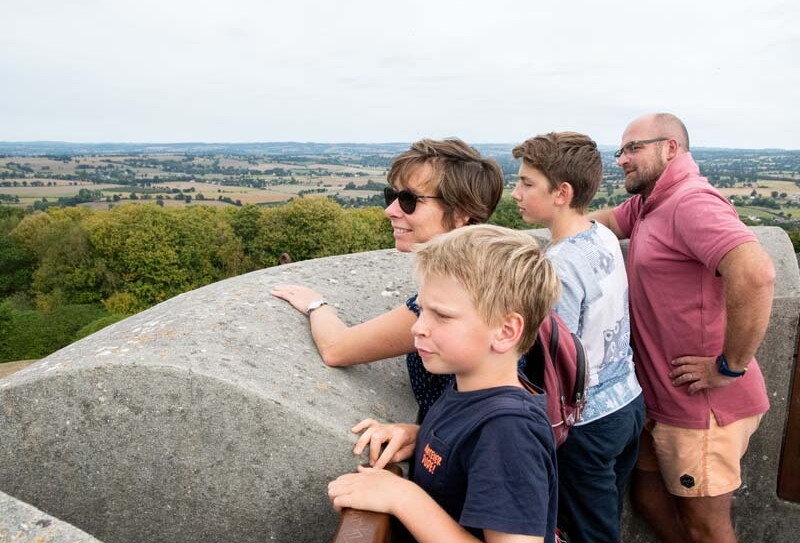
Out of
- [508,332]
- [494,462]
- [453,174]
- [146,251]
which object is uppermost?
[453,174]

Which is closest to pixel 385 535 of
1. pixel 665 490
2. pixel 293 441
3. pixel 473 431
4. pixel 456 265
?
pixel 473 431

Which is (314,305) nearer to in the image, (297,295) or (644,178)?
(297,295)

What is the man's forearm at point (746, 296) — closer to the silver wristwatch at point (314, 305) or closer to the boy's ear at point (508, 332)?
the boy's ear at point (508, 332)

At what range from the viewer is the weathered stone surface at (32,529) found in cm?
182

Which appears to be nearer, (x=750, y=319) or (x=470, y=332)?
(x=470, y=332)

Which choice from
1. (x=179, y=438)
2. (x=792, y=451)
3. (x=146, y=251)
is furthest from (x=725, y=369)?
(x=146, y=251)

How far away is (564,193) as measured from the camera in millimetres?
3566

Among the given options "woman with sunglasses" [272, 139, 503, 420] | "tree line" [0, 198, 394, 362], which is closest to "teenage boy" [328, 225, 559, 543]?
"woman with sunglasses" [272, 139, 503, 420]

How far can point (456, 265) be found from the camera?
82.4 inches

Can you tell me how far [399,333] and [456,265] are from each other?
0.81 meters

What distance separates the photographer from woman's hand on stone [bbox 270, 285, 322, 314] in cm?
348

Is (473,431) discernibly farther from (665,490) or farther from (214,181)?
(214,181)

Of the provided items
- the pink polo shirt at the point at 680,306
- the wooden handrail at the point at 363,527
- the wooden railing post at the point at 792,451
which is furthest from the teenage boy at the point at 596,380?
the wooden railing post at the point at 792,451

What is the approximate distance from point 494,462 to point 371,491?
0.47m
